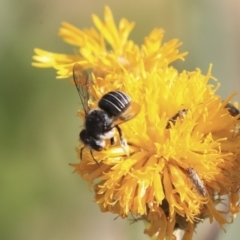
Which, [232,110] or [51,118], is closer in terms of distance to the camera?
[232,110]

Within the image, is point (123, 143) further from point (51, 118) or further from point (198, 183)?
point (51, 118)

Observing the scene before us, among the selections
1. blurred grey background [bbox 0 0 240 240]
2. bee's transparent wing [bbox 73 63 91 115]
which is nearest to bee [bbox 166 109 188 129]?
bee's transparent wing [bbox 73 63 91 115]

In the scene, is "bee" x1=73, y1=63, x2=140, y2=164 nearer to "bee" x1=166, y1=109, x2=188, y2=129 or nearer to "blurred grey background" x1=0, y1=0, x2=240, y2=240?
"bee" x1=166, y1=109, x2=188, y2=129

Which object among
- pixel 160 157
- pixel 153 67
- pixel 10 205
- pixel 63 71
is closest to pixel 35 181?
pixel 10 205

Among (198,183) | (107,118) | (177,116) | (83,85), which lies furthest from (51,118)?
(198,183)

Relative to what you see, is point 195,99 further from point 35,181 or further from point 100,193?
point 35,181

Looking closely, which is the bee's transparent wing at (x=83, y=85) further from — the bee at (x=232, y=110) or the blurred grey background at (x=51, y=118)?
the blurred grey background at (x=51, y=118)
